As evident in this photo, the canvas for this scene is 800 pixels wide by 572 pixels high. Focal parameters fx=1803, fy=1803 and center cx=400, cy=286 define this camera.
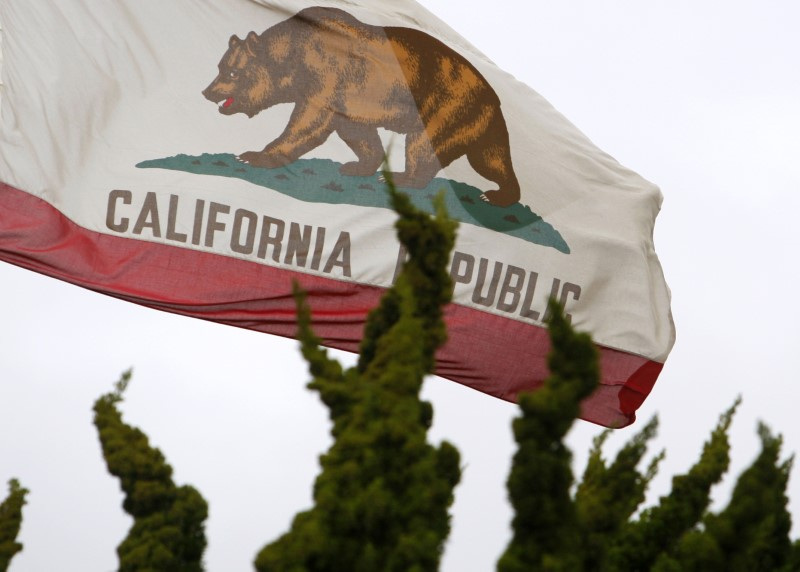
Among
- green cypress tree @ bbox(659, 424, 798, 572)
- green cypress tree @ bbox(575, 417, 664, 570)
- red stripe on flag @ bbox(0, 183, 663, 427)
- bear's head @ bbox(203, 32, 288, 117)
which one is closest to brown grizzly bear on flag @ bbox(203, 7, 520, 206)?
bear's head @ bbox(203, 32, 288, 117)

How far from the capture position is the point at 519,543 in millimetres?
12719

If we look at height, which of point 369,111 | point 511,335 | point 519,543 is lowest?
point 519,543

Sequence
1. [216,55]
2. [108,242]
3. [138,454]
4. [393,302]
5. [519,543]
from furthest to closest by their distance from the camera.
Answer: [216,55], [108,242], [138,454], [393,302], [519,543]

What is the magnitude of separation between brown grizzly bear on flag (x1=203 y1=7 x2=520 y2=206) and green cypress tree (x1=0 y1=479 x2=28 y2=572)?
3966 millimetres

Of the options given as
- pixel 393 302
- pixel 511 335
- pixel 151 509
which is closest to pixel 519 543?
pixel 393 302

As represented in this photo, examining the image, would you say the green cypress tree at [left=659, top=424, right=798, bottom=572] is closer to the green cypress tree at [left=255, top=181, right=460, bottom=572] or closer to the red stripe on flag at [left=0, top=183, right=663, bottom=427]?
the green cypress tree at [left=255, top=181, right=460, bottom=572]

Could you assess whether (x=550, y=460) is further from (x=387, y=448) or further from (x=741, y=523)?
(x=741, y=523)

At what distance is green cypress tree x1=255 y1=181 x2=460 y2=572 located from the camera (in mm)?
12352

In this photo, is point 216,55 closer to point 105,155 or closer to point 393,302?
point 105,155

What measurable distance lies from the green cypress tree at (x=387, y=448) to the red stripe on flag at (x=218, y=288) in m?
3.26

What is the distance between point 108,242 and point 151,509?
3.01 metres

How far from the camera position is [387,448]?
12.7 metres

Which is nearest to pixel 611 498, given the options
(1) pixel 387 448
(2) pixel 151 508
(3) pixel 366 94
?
(1) pixel 387 448

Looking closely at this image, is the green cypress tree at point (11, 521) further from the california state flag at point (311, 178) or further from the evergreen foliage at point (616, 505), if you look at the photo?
the evergreen foliage at point (616, 505)
